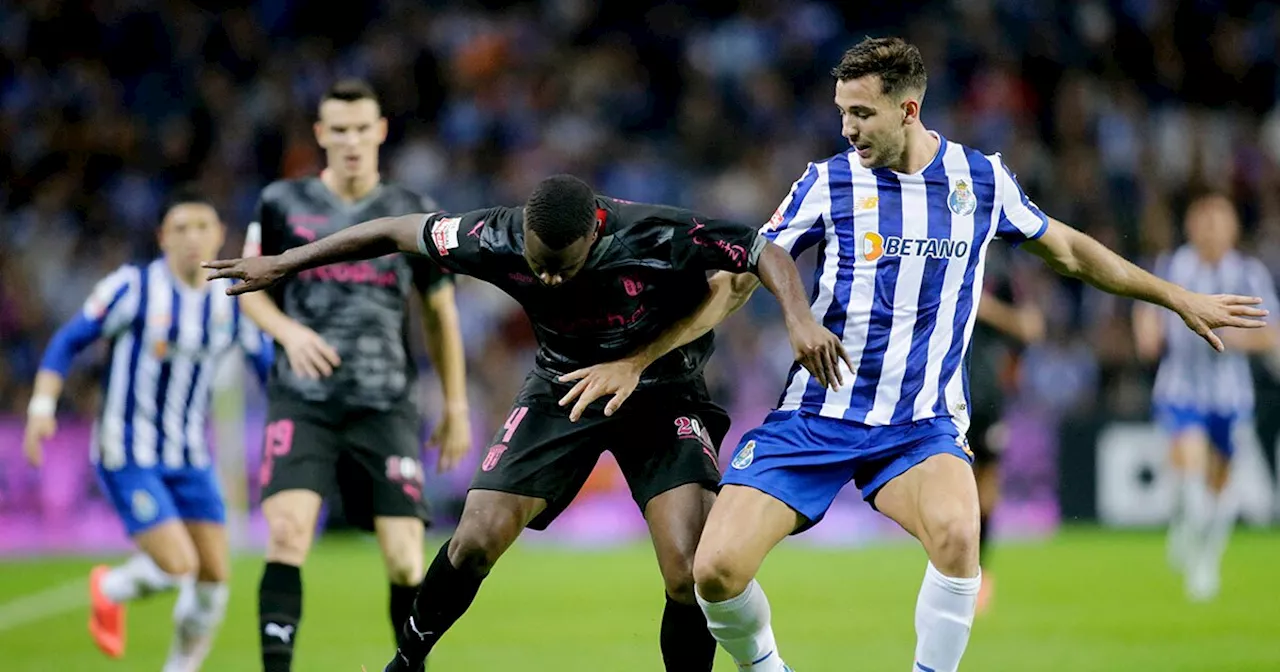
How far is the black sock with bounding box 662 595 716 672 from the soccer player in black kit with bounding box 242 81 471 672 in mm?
1392

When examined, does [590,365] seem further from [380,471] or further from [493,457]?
[380,471]

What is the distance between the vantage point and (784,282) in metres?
5.37

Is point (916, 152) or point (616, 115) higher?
point (916, 152)

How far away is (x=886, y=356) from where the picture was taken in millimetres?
5727

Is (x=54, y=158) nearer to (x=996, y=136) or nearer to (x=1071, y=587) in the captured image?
(x=996, y=136)

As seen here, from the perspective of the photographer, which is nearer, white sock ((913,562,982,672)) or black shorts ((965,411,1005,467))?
white sock ((913,562,982,672))

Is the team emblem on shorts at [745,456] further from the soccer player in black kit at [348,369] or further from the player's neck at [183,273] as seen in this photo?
the player's neck at [183,273]

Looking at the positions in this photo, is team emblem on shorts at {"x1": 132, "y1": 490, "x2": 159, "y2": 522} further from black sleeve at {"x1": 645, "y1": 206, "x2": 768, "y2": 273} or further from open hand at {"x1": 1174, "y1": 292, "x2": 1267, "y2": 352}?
open hand at {"x1": 1174, "y1": 292, "x2": 1267, "y2": 352}

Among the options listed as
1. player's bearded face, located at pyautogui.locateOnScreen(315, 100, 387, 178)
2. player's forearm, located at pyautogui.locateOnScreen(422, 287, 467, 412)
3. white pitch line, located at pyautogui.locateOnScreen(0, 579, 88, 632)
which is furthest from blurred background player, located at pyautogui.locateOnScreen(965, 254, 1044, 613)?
white pitch line, located at pyautogui.locateOnScreen(0, 579, 88, 632)

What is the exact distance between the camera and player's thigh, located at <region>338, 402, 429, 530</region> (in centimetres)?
691

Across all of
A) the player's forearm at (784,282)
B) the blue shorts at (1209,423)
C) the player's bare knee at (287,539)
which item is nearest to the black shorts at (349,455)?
the player's bare knee at (287,539)

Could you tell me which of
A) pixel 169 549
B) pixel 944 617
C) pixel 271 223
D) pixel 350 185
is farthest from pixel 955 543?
pixel 169 549

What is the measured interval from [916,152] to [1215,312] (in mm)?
1201

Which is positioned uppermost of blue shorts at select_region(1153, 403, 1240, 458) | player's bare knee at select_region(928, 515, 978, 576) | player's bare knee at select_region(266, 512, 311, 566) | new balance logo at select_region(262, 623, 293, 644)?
player's bare knee at select_region(928, 515, 978, 576)
